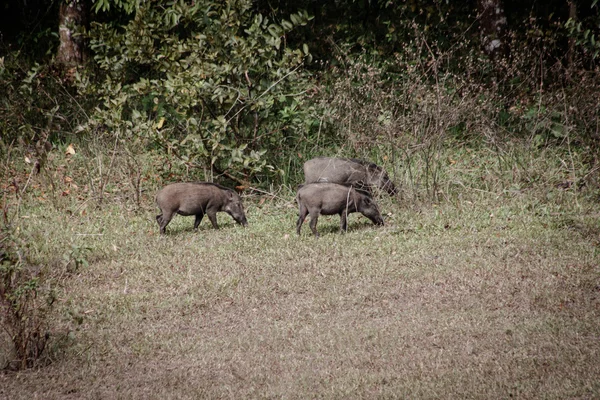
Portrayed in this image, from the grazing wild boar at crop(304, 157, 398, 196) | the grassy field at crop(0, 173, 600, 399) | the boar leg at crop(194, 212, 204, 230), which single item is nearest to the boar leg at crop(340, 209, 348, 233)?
the grassy field at crop(0, 173, 600, 399)

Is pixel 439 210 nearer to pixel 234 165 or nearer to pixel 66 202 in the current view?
pixel 234 165

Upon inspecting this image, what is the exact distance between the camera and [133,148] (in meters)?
10.6

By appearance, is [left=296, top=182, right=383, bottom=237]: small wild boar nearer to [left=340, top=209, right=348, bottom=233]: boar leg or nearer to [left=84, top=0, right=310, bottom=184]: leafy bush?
[left=340, top=209, right=348, bottom=233]: boar leg

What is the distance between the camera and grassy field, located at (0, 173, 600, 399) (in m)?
4.87

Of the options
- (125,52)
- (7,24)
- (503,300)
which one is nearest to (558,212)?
(503,300)

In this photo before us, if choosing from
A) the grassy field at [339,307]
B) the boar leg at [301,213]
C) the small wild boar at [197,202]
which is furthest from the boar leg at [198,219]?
the boar leg at [301,213]

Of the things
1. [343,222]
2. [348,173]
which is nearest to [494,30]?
[348,173]

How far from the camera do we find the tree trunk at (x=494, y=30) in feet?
44.4

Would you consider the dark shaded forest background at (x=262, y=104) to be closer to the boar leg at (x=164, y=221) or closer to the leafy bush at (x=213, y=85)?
the leafy bush at (x=213, y=85)

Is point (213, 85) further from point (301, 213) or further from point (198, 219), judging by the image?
point (301, 213)

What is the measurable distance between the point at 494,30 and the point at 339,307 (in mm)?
8961

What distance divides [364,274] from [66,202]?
5152mm

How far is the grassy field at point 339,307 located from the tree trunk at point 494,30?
200 inches

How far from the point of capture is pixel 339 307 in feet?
20.4
